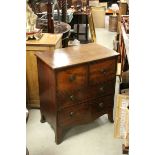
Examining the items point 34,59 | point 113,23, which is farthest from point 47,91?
point 113,23

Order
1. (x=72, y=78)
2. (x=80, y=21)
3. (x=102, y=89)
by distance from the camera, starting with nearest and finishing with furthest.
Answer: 1. (x=72, y=78)
2. (x=102, y=89)
3. (x=80, y=21)

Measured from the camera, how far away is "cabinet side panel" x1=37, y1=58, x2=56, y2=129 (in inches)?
79.7

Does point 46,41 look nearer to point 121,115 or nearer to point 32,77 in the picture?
point 32,77

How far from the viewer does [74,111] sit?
7.06ft

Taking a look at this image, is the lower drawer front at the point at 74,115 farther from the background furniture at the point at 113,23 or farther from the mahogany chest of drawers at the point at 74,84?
the background furniture at the point at 113,23

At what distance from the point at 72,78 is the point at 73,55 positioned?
235 mm

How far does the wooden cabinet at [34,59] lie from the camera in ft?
7.91

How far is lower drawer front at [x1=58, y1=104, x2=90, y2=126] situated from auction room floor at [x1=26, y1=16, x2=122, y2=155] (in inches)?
6.4

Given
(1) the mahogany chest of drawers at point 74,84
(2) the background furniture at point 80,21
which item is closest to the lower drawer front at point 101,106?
(1) the mahogany chest of drawers at point 74,84

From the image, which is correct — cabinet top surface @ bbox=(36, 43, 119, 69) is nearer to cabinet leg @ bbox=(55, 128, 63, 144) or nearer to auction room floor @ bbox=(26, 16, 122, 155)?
cabinet leg @ bbox=(55, 128, 63, 144)

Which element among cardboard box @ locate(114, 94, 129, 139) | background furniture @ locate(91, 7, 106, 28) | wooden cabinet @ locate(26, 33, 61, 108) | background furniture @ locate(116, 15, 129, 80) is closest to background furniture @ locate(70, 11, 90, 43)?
background furniture @ locate(91, 7, 106, 28)

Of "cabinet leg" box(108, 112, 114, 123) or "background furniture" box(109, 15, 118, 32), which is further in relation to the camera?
"background furniture" box(109, 15, 118, 32)

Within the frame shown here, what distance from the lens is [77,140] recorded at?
2.22 meters
